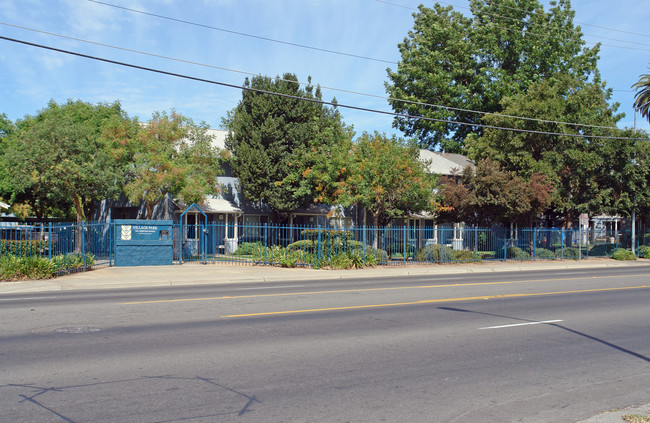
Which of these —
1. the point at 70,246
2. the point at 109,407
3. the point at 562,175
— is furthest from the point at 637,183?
the point at 109,407

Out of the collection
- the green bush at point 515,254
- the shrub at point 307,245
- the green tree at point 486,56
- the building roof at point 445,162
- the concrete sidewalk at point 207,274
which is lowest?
the concrete sidewalk at point 207,274

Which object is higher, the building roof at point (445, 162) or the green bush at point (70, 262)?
the building roof at point (445, 162)

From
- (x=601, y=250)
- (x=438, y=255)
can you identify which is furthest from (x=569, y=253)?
(x=438, y=255)

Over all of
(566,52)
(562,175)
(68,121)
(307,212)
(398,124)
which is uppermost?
A: (566,52)

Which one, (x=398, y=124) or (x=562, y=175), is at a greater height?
(x=398, y=124)

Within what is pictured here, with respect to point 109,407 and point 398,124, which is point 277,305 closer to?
point 109,407

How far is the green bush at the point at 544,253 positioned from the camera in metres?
32.7

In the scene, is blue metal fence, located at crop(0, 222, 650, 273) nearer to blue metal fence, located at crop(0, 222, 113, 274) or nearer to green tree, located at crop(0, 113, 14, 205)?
blue metal fence, located at crop(0, 222, 113, 274)

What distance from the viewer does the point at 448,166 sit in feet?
140

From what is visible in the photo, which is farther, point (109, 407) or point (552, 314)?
point (552, 314)

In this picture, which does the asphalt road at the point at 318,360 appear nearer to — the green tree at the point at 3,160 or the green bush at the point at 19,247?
the green bush at the point at 19,247

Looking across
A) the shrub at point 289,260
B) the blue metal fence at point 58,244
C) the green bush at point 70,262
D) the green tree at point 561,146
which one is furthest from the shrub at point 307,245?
the green tree at point 561,146

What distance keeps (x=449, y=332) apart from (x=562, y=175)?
27030mm

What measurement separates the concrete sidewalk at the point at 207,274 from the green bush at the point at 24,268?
1.58 feet
